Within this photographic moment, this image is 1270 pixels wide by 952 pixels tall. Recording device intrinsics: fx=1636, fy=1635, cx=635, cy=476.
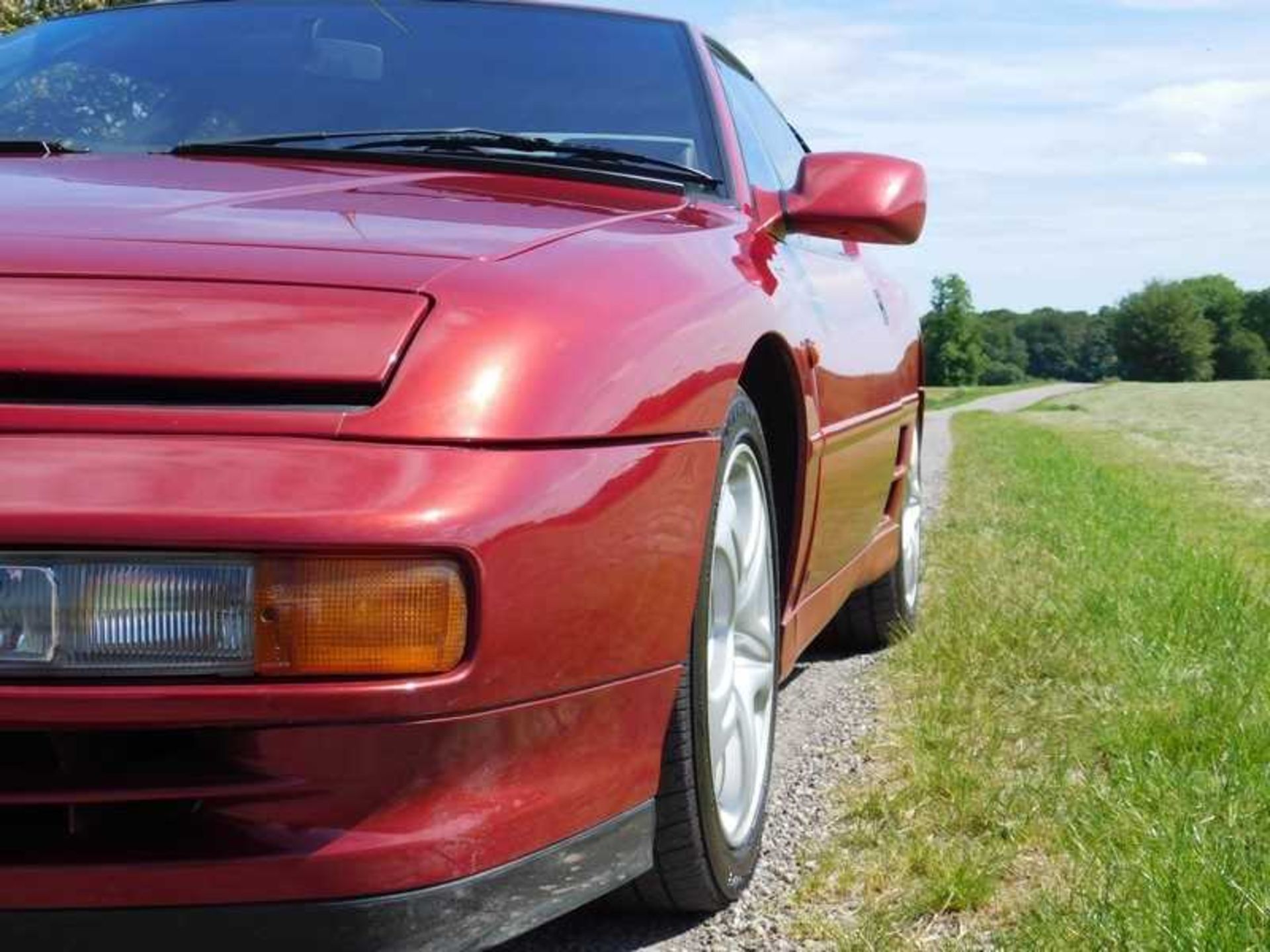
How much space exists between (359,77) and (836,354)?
1109 millimetres

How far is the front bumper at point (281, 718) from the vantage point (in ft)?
5.36

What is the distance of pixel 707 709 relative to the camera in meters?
2.31

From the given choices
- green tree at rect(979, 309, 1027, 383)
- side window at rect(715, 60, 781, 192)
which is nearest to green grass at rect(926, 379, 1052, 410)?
green tree at rect(979, 309, 1027, 383)

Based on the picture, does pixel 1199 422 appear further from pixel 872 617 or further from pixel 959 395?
pixel 959 395

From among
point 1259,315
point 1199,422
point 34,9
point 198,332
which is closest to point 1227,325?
point 1259,315

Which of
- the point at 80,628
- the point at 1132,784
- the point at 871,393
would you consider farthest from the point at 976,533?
the point at 80,628

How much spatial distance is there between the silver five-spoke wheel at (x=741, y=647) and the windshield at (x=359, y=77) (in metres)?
0.84

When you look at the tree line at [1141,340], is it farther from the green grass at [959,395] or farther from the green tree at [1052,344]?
the green grass at [959,395]

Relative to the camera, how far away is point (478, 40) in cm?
331

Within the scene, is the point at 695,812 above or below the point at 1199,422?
above

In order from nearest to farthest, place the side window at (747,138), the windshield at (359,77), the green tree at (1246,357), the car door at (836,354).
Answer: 1. the windshield at (359,77)
2. the car door at (836,354)
3. the side window at (747,138)
4. the green tree at (1246,357)

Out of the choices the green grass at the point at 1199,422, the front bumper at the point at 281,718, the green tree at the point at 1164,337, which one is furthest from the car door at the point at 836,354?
the green tree at the point at 1164,337

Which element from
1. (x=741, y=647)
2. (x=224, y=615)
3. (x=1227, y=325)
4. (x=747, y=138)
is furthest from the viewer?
(x=1227, y=325)

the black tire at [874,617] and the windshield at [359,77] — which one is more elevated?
the windshield at [359,77]
